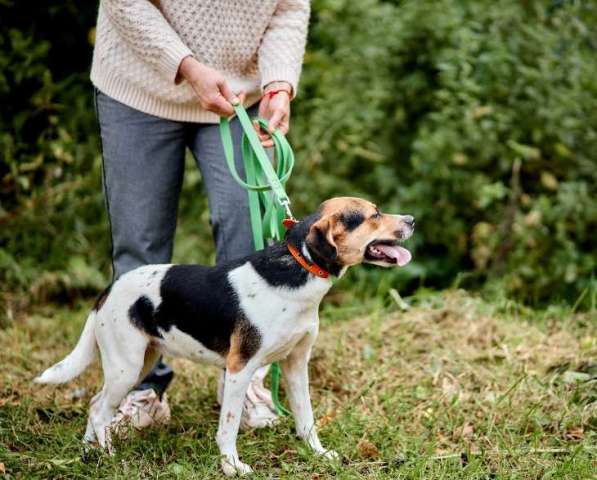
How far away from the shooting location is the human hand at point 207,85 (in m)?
3.20

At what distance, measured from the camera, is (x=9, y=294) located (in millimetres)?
5496

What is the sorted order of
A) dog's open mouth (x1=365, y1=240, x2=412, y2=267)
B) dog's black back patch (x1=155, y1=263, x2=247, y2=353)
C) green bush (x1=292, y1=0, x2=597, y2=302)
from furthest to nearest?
green bush (x1=292, y1=0, x2=597, y2=302), dog's black back patch (x1=155, y1=263, x2=247, y2=353), dog's open mouth (x1=365, y1=240, x2=412, y2=267)

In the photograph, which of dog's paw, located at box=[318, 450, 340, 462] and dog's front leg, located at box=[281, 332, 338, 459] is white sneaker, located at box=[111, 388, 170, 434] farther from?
dog's paw, located at box=[318, 450, 340, 462]

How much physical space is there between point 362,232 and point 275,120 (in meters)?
0.72

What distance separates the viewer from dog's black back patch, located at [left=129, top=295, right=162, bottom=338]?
126 inches

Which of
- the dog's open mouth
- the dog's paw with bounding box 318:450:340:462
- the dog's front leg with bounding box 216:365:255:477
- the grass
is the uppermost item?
the dog's open mouth

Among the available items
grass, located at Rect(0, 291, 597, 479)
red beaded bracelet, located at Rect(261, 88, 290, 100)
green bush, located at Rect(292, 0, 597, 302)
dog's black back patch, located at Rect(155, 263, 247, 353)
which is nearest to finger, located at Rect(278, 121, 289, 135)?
red beaded bracelet, located at Rect(261, 88, 290, 100)

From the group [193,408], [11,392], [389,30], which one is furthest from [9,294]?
[389,30]

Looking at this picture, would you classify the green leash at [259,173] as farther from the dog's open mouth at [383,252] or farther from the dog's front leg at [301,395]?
the dog's front leg at [301,395]

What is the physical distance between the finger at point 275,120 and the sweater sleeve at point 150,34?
Answer: 0.44 metres

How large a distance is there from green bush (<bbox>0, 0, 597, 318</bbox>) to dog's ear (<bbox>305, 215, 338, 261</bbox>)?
2.79 m

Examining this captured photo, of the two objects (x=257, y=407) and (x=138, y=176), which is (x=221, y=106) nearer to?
(x=138, y=176)

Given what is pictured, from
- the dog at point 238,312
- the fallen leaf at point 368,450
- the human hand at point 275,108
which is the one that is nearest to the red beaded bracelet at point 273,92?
the human hand at point 275,108

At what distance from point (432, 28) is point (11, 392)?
4033mm
